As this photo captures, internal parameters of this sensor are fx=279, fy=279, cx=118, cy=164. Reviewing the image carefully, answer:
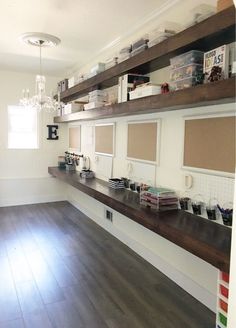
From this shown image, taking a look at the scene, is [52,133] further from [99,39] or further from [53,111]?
[99,39]

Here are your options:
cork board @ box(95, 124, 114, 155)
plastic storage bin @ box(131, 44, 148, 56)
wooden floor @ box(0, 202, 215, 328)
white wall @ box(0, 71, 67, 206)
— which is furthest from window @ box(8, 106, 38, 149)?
plastic storage bin @ box(131, 44, 148, 56)

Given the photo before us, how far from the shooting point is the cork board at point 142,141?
2.89m

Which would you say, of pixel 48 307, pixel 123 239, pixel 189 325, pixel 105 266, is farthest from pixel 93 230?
pixel 189 325

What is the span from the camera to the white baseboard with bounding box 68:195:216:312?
7.45 ft

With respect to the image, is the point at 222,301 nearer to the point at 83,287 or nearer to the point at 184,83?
the point at 83,287

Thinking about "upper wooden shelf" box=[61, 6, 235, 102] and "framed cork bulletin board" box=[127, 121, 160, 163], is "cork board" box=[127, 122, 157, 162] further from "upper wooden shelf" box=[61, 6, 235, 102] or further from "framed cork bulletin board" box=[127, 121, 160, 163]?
"upper wooden shelf" box=[61, 6, 235, 102]

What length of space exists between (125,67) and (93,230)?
236 centimetres

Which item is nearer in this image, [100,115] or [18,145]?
[100,115]

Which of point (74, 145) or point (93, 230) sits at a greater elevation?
point (74, 145)

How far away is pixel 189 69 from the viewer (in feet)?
6.78

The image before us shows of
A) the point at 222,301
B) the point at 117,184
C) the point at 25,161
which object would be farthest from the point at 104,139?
the point at 222,301

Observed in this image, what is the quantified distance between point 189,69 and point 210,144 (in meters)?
0.59

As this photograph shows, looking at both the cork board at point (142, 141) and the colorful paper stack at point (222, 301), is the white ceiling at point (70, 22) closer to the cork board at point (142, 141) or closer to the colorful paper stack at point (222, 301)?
the cork board at point (142, 141)

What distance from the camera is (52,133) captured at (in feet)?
18.5
